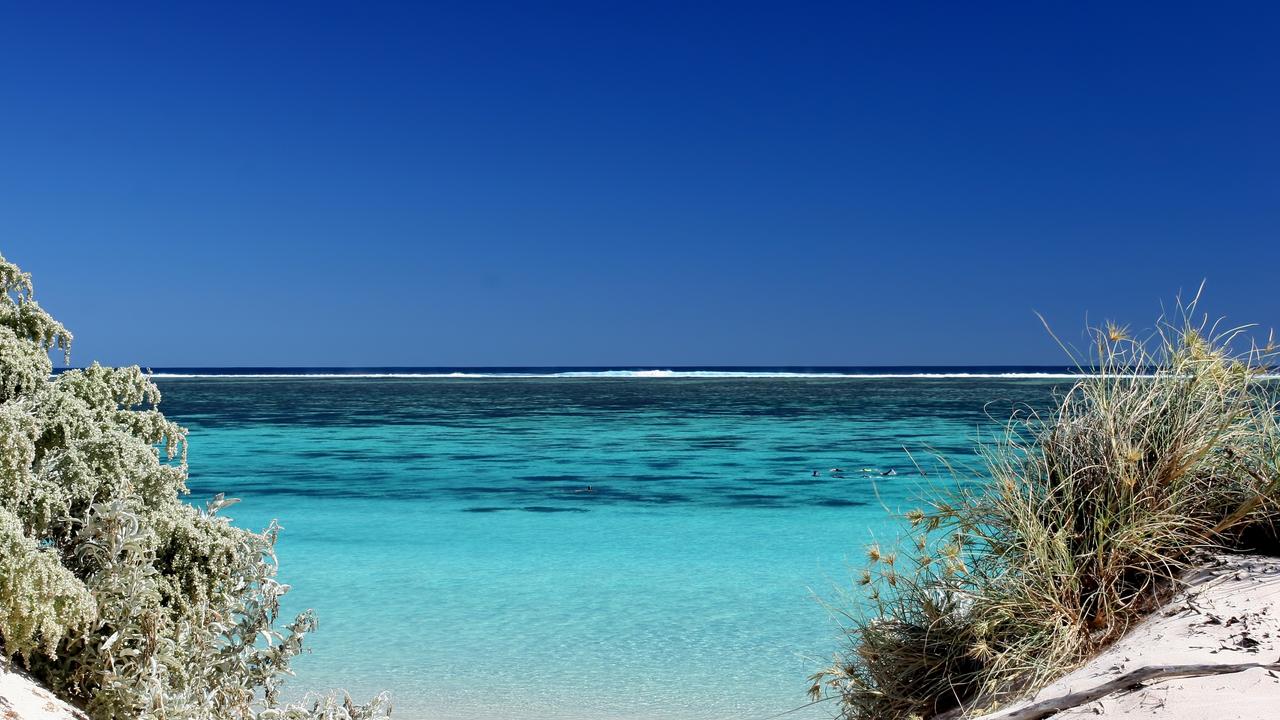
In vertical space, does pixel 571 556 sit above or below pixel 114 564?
below

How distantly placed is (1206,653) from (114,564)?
4459 mm

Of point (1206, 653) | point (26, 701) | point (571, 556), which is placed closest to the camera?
point (1206, 653)

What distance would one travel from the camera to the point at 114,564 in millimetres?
4395

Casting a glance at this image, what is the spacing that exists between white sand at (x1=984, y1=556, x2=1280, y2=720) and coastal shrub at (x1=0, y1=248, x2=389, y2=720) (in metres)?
3.66

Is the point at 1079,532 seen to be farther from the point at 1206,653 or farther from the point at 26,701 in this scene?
the point at 26,701

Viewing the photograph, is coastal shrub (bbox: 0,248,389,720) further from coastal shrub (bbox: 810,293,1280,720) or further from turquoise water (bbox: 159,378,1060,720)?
coastal shrub (bbox: 810,293,1280,720)

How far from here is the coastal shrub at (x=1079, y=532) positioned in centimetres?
399

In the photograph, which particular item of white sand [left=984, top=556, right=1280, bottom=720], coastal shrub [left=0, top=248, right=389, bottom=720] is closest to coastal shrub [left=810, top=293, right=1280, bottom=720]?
white sand [left=984, top=556, right=1280, bottom=720]

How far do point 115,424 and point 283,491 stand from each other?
A: 13333 mm

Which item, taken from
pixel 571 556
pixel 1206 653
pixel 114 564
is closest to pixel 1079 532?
pixel 1206 653

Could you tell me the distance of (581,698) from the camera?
726cm

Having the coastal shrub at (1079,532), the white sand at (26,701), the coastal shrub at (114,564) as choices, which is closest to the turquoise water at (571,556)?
the coastal shrub at (1079,532)

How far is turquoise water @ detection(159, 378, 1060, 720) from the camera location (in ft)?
25.1

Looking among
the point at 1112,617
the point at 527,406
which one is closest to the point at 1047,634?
the point at 1112,617
